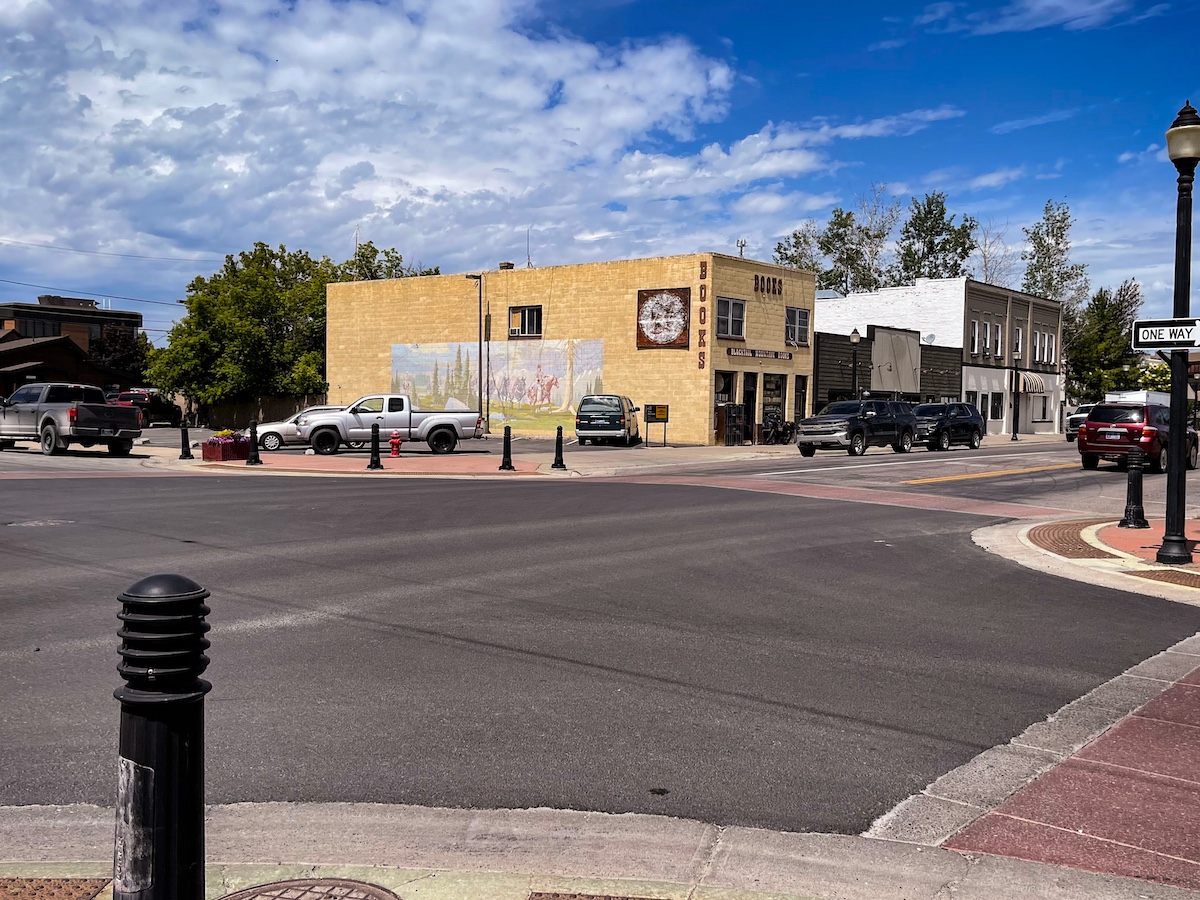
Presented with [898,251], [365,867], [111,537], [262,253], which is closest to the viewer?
[365,867]

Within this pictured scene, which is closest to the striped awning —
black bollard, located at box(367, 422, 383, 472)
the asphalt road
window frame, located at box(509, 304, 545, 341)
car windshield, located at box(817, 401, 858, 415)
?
window frame, located at box(509, 304, 545, 341)

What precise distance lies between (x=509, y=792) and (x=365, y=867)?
33.6 inches

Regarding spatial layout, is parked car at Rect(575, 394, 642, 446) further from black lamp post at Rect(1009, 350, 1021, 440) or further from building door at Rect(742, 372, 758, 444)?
black lamp post at Rect(1009, 350, 1021, 440)

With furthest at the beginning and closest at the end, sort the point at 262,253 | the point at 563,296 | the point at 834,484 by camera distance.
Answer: the point at 262,253 < the point at 563,296 < the point at 834,484

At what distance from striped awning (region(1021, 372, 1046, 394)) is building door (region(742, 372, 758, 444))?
28762 millimetres

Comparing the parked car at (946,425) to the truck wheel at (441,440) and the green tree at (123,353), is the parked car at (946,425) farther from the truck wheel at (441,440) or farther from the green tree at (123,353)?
the green tree at (123,353)

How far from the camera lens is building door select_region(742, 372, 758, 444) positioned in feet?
145

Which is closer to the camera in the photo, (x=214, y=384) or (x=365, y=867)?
(x=365, y=867)

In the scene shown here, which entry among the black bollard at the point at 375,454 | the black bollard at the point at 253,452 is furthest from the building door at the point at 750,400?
the black bollard at the point at 253,452

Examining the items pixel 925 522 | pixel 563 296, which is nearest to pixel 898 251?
pixel 563 296

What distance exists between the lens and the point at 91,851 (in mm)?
3926

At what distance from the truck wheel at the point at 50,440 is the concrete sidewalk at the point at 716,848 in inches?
1039

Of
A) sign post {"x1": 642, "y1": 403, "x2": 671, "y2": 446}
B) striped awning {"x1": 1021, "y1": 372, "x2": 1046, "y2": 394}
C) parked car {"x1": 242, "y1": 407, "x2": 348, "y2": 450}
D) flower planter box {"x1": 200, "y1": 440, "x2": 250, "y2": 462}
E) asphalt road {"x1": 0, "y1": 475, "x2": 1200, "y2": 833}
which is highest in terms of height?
striped awning {"x1": 1021, "y1": 372, "x2": 1046, "y2": 394}

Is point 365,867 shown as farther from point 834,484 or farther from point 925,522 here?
point 834,484
